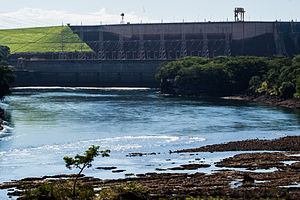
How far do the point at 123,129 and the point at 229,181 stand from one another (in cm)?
3839

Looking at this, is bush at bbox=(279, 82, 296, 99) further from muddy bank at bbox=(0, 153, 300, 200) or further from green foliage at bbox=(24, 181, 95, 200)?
green foliage at bbox=(24, 181, 95, 200)

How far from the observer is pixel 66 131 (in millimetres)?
77750

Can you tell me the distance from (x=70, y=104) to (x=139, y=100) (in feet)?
57.2

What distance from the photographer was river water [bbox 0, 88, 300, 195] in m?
55.5

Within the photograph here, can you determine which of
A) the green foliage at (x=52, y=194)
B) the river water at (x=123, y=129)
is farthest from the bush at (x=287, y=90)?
the green foliage at (x=52, y=194)

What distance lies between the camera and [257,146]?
211 feet

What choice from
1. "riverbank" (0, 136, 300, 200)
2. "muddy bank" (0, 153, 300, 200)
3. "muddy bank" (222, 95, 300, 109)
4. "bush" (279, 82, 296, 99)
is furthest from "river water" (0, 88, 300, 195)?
"bush" (279, 82, 296, 99)

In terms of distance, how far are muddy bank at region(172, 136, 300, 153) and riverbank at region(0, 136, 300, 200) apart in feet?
16.9

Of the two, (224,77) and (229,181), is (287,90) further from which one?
(229,181)

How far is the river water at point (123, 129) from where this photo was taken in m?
55.5

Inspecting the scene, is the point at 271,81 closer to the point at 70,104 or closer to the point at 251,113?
the point at 251,113

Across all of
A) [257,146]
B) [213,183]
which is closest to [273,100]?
[257,146]

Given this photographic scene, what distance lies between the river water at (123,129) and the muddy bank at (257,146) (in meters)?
2.87

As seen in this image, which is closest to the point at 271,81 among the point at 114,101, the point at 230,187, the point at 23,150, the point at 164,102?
the point at 164,102
